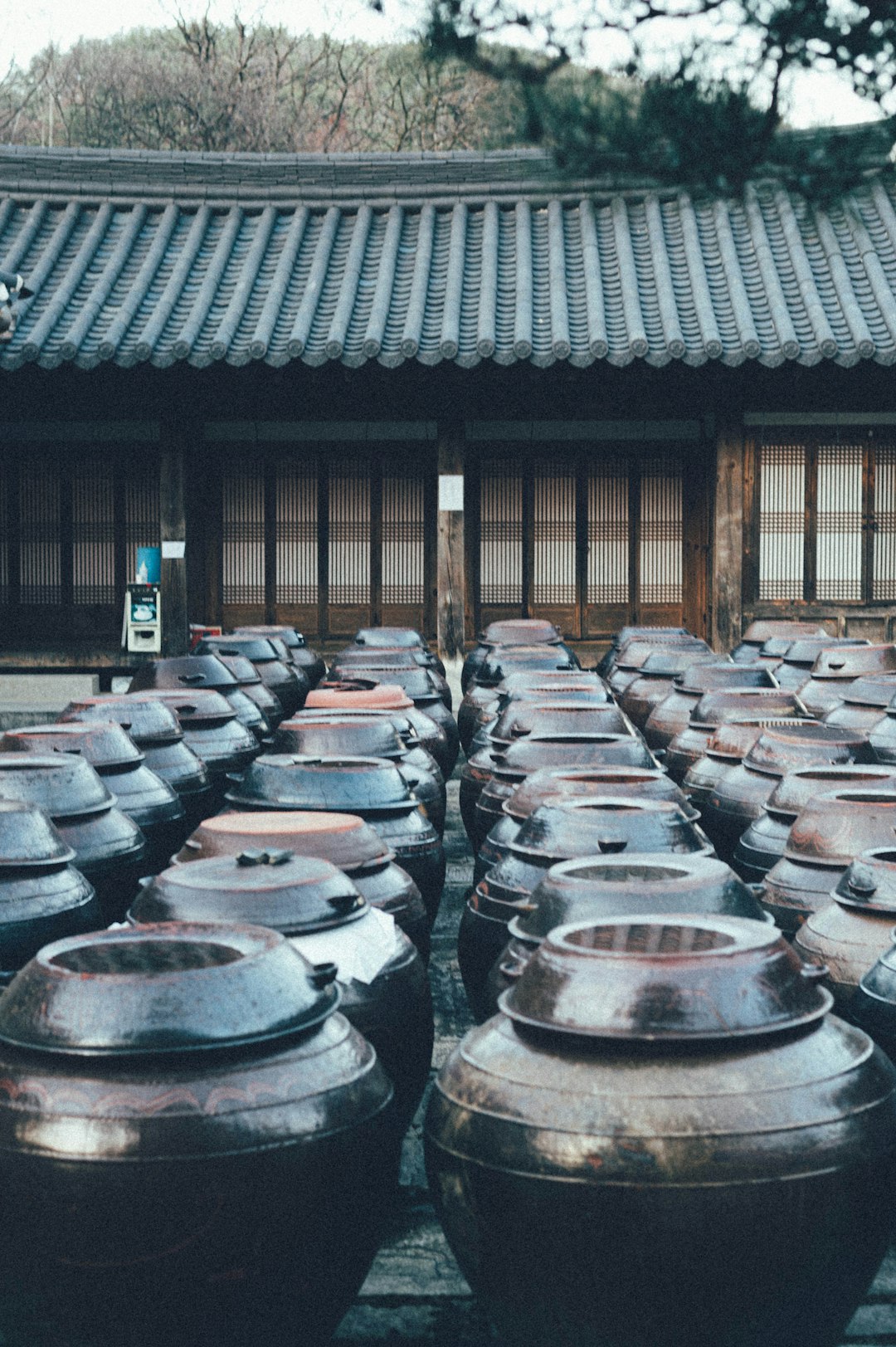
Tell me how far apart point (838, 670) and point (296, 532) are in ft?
20.1

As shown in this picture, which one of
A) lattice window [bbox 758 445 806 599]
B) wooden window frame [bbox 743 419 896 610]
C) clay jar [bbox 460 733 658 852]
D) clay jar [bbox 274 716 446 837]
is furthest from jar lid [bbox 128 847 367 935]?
lattice window [bbox 758 445 806 599]

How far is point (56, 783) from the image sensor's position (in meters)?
5.06

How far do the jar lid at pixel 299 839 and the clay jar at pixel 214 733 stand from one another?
2714 mm

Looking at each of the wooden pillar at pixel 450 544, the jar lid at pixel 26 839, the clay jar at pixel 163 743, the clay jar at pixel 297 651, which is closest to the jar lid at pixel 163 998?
the jar lid at pixel 26 839

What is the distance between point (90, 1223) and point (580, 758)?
3213 mm

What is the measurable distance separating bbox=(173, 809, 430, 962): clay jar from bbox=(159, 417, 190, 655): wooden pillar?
7955 mm

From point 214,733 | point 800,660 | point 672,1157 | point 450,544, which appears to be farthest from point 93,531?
point 672,1157

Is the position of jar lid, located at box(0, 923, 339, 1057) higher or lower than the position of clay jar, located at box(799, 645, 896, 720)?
lower

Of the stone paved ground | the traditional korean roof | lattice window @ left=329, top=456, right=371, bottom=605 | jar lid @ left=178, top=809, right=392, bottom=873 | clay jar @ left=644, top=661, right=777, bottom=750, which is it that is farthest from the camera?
lattice window @ left=329, top=456, right=371, bottom=605

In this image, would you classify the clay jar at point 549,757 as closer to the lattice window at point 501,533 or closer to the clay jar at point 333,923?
the clay jar at point 333,923

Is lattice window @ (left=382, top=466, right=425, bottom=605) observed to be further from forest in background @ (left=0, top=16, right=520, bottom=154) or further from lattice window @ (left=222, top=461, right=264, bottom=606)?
forest in background @ (left=0, top=16, right=520, bottom=154)

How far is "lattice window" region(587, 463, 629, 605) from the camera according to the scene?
43.4 ft

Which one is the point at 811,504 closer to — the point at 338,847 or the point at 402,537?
the point at 402,537

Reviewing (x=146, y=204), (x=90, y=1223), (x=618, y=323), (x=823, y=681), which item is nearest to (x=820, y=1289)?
(x=90, y=1223)
